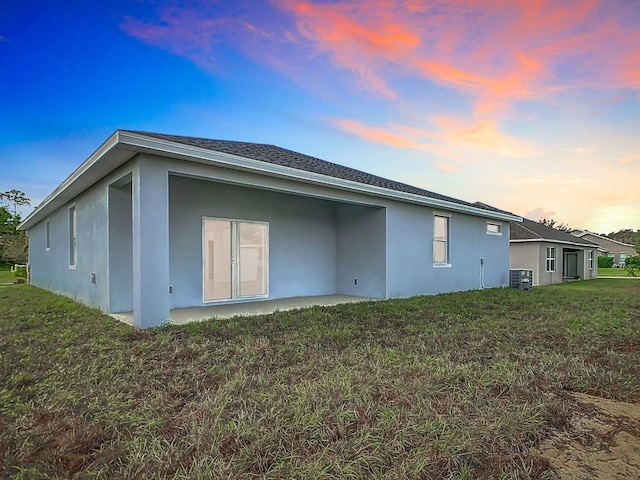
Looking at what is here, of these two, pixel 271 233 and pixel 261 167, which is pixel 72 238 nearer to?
pixel 271 233

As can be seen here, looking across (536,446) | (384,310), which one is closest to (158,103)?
(384,310)

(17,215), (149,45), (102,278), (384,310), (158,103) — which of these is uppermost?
(149,45)

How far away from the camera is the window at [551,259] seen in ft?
65.9

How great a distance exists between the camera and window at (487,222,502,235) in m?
14.2

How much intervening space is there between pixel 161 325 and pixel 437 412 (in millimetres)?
4766

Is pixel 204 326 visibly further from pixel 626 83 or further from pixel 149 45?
pixel 626 83

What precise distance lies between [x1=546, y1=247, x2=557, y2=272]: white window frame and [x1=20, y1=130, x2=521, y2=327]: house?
8.75 m

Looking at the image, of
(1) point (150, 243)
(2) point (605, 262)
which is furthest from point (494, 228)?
(2) point (605, 262)

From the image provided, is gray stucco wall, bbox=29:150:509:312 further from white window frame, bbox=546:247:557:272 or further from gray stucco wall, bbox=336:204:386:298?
white window frame, bbox=546:247:557:272

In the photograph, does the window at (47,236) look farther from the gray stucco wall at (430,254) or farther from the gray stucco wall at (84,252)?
the gray stucco wall at (430,254)

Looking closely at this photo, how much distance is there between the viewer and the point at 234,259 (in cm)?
897

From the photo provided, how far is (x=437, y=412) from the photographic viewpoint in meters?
2.91

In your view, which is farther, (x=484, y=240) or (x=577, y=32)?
(x=484, y=240)

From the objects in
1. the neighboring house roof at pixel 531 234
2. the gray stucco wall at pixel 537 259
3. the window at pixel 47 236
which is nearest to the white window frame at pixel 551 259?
the gray stucco wall at pixel 537 259
